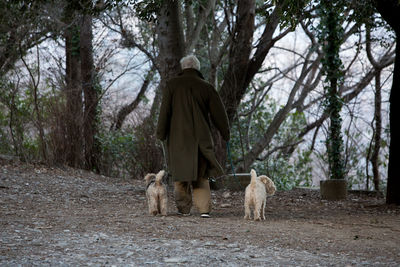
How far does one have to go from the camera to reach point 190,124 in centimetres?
689

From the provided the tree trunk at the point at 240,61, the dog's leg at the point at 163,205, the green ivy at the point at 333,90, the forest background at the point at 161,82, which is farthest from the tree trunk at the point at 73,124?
the dog's leg at the point at 163,205

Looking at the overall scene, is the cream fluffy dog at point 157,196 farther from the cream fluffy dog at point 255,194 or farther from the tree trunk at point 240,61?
the tree trunk at point 240,61

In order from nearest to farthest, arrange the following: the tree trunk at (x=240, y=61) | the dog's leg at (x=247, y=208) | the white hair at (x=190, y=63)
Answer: the dog's leg at (x=247, y=208) → the white hair at (x=190, y=63) → the tree trunk at (x=240, y=61)

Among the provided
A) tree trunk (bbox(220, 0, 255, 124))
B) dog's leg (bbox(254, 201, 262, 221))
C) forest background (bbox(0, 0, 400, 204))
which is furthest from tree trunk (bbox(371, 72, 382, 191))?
dog's leg (bbox(254, 201, 262, 221))

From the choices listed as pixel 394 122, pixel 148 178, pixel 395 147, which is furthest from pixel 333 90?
pixel 148 178

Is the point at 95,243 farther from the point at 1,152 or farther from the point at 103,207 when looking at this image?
the point at 1,152

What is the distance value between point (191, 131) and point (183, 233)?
173 cm

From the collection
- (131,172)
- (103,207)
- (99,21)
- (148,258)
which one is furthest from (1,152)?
(148,258)

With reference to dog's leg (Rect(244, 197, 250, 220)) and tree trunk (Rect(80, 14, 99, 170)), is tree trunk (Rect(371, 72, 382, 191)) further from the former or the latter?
dog's leg (Rect(244, 197, 250, 220))

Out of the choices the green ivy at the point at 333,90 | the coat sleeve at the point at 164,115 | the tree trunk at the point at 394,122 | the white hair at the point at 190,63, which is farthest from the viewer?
the green ivy at the point at 333,90

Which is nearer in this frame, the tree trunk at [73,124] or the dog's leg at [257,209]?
the dog's leg at [257,209]

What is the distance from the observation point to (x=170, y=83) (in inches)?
275

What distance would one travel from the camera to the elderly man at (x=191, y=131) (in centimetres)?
684

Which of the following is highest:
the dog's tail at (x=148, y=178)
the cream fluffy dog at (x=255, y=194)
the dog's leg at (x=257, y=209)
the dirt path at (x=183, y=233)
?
the dog's tail at (x=148, y=178)
